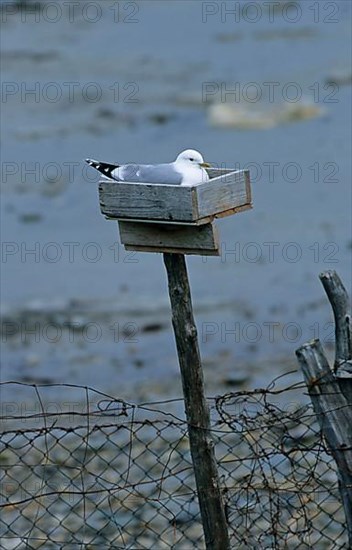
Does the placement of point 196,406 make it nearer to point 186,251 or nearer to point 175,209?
point 186,251

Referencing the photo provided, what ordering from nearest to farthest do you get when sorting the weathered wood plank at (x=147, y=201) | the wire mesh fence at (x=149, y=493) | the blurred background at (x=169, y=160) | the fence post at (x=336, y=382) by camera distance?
the weathered wood plank at (x=147, y=201)
the fence post at (x=336, y=382)
the wire mesh fence at (x=149, y=493)
the blurred background at (x=169, y=160)

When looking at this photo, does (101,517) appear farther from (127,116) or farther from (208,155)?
(127,116)

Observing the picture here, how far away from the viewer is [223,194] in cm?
477

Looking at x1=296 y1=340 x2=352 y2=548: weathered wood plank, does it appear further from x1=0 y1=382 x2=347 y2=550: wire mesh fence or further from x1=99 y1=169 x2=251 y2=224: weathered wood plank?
x1=99 y1=169 x2=251 y2=224: weathered wood plank

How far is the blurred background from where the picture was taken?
9.77m

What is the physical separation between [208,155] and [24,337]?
16.8 ft

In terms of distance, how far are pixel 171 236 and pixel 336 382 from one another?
0.88m

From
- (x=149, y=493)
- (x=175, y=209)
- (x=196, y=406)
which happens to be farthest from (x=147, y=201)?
(x=149, y=493)

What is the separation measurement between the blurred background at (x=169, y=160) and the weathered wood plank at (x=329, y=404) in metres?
3.73

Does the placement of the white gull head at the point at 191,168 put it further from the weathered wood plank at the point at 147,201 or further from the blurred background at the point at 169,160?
the blurred background at the point at 169,160

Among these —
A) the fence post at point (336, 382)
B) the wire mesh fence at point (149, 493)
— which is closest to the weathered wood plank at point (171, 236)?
the fence post at point (336, 382)

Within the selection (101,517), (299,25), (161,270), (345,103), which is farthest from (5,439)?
(299,25)

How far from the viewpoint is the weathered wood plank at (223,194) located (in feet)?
15.3

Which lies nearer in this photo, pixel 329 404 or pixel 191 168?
pixel 191 168
